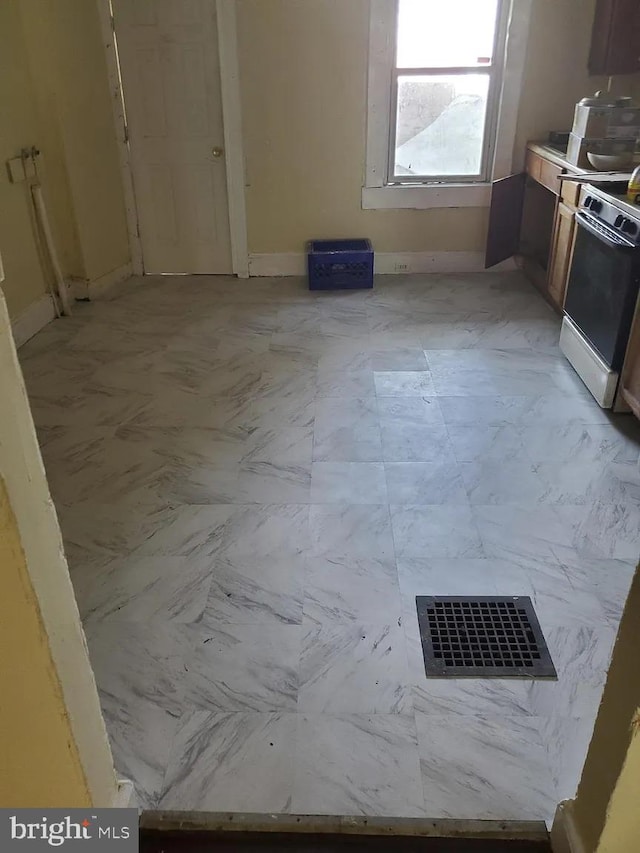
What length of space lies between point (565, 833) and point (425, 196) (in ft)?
13.8

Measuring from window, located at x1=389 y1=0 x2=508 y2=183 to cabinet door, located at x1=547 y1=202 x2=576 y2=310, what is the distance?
3.37 ft

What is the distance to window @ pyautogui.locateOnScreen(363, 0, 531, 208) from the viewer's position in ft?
14.0

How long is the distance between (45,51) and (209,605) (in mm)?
3448

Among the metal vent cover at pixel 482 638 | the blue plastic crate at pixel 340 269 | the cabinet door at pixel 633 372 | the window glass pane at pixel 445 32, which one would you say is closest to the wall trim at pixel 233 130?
the blue plastic crate at pixel 340 269

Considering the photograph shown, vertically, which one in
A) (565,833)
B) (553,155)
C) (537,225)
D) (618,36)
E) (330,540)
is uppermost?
(618,36)

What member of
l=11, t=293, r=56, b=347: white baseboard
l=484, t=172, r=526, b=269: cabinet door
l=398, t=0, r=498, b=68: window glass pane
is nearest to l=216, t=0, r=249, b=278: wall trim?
l=398, t=0, r=498, b=68: window glass pane

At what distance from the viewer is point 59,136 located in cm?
400

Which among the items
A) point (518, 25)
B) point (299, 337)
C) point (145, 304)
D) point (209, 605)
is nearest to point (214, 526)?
point (209, 605)

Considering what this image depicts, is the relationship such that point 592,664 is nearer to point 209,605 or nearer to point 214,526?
point 209,605

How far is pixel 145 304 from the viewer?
448 centimetres

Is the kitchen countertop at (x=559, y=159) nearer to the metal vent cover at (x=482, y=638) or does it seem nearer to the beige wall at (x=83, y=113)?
the metal vent cover at (x=482, y=638)

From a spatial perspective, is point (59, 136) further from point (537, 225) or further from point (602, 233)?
point (537, 225)

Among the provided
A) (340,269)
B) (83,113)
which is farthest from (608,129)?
(83,113)

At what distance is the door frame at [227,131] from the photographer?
14.0 feet
